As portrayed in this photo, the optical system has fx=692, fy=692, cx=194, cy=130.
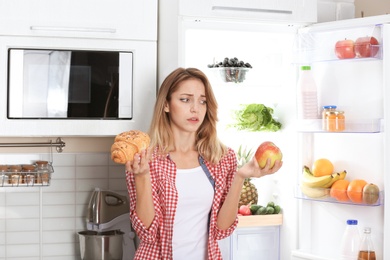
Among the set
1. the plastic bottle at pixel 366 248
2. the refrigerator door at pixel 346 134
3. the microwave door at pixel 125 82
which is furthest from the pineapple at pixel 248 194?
the microwave door at pixel 125 82

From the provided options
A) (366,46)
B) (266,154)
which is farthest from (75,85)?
(366,46)

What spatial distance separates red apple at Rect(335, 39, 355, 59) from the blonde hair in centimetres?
62

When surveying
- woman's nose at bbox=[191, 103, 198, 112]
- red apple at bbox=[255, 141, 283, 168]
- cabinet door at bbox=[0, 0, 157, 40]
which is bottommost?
red apple at bbox=[255, 141, 283, 168]

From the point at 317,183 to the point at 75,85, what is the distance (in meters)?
1.14

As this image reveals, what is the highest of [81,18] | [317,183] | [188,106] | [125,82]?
[81,18]

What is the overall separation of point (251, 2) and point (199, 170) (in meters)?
0.81

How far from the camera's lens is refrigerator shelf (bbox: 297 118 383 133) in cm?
291

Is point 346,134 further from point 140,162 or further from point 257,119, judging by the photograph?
point 140,162

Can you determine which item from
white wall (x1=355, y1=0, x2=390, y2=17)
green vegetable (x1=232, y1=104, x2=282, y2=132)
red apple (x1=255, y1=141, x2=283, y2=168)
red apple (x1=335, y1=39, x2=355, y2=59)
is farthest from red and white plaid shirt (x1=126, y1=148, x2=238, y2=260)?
white wall (x1=355, y1=0, x2=390, y2=17)

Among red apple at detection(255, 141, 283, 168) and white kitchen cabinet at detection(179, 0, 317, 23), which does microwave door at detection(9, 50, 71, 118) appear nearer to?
white kitchen cabinet at detection(179, 0, 317, 23)

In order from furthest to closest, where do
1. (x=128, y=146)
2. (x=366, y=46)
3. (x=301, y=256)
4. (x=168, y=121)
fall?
(x=301, y=256), (x=366, y=46), (x=168, y=121), (x=128, y=146)

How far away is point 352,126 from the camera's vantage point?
118 inches

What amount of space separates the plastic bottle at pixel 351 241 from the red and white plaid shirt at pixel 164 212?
0.56 meters

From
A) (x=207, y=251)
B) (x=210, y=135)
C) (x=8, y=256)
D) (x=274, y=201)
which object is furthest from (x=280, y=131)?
(x=8, y=256)
